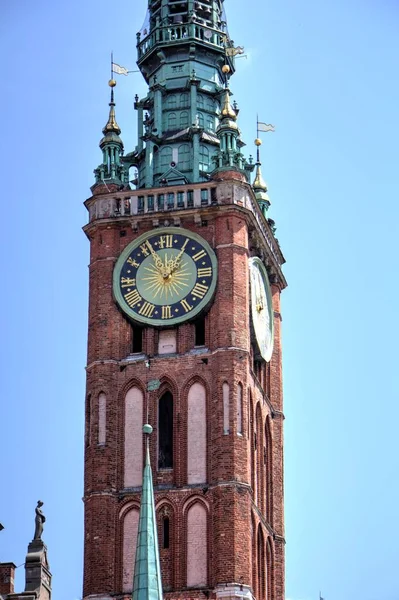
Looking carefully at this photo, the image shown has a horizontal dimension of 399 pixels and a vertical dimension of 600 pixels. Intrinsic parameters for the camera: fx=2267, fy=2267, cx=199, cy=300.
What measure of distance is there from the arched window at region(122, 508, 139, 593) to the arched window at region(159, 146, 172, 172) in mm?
11577

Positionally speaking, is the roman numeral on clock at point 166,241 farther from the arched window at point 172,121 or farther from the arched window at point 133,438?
the arched window at point 172,121

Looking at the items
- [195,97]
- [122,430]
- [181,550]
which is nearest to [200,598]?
[181,550]

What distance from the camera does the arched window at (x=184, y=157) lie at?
7012cm

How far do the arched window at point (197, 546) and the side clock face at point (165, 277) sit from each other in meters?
5.92

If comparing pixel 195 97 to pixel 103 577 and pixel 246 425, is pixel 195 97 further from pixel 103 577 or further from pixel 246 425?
pixel 103 577

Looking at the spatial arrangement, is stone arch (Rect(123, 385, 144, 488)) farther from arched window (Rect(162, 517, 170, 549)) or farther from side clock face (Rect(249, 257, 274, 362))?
side clock face (Rect(249, 257, 274, 362))

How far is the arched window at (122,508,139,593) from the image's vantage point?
6382cm

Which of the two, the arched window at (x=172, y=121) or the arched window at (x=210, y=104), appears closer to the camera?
the arched window at (x=172, y=121)

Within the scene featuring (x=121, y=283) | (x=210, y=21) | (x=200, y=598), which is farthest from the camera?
(x=210, y=21)

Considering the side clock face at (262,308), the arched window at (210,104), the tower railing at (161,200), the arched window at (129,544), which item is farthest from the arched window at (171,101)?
the arched window at (129,544)

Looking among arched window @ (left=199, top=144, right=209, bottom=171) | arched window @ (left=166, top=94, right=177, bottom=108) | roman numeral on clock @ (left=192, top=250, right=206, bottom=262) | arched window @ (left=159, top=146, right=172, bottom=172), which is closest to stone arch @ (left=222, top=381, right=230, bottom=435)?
roman numeral on clock @ (left=192, top=250, right=206, bottom=262)

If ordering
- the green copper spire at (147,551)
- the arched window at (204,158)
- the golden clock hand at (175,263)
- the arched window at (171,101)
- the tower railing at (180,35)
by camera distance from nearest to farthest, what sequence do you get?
1. the green copper spire at (147,551)
2. the golden clock hand at (175,263)
3. the arched window at (204,158)
4. the arched window at (171,101)
5. the tower railing at (180,35)

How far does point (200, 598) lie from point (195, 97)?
16.9 metres

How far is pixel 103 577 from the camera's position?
63.8 meters
